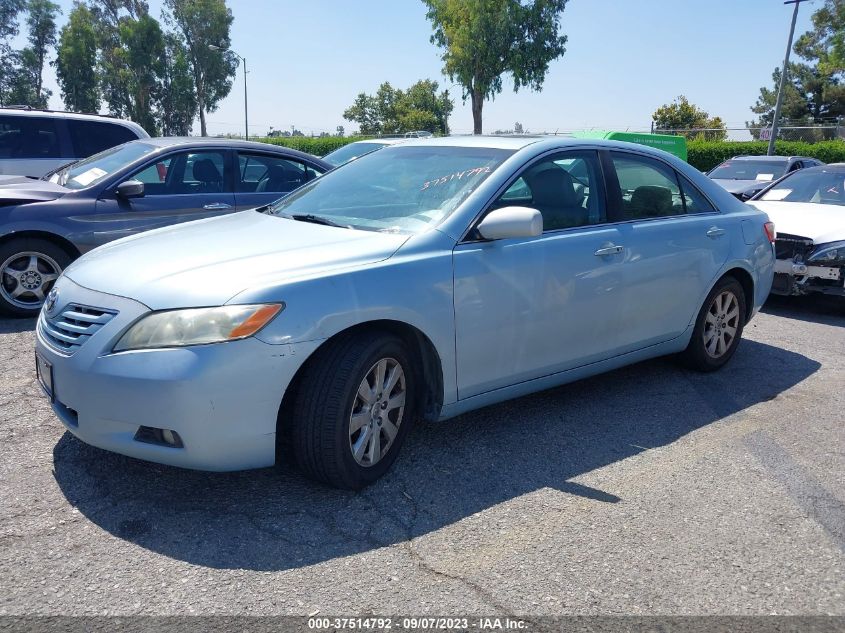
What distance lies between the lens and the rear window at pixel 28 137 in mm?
9086

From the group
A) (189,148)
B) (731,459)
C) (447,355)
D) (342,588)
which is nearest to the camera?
(342,588)

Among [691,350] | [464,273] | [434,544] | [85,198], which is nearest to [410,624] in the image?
[434,544]

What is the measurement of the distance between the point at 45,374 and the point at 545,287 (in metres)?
2.46

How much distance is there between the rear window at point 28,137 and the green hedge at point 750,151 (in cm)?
2731

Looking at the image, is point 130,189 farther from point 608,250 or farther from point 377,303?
point 608,250

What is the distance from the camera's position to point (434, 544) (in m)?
3.02

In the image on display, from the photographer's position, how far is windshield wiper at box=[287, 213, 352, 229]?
3.96 m

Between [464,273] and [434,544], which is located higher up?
[464,273]

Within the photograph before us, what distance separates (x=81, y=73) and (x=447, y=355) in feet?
231

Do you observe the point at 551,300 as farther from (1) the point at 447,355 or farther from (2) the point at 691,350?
(2) the point at 691,350

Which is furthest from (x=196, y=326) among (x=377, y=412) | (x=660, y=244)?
(x=660, y=244)

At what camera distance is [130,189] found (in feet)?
21.4

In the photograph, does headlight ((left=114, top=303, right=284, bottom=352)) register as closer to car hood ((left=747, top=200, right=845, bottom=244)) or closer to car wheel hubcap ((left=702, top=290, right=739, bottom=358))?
car wheel hubcap ((left=702, top=290, right=739, bottom=358))

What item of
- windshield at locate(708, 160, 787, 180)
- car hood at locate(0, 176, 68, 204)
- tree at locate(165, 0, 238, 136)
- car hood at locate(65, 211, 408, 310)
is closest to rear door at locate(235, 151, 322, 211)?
car hood at locate(0, 176, 68, 204)
